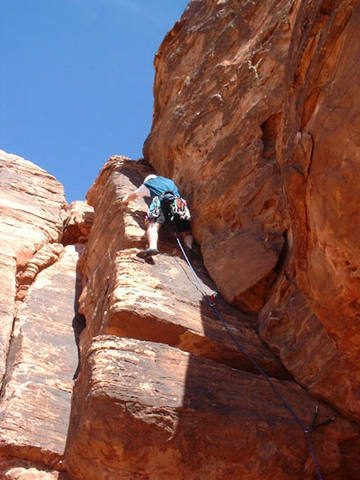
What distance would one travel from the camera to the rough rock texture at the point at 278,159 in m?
4.48

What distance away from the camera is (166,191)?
8984 mm

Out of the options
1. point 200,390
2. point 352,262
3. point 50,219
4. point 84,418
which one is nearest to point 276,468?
point 200,390

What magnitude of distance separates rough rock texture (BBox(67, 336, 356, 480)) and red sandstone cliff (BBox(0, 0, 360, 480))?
0.05ft

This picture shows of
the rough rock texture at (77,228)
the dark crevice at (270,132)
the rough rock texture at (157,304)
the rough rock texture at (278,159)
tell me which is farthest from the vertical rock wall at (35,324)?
the dark crevice at (270,132)

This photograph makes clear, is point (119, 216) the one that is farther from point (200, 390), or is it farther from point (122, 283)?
point (200, 390)

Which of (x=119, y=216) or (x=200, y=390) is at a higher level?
(x=119, y=216)

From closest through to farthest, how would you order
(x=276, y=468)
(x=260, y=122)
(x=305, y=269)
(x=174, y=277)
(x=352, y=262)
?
(x=352, y=262), (x=305, y=269), (x=276, y=468), (x=174, y=277), (x=260, y=122)

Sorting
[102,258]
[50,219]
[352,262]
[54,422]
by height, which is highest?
[50,219]

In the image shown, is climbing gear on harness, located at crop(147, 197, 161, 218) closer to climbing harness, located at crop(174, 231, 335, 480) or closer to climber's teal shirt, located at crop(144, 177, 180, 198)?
climber's teal shirt, located at crop(144, 177, 180, 198)

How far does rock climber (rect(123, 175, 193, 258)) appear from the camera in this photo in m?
8.52

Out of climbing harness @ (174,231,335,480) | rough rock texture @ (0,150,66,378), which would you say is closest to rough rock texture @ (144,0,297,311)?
climbing harness @ (174,231,335,480)

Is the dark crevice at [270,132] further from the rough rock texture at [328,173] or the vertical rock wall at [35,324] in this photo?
the vertical rock wall at [35,324]

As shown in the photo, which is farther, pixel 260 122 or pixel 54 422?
pixel 260 122

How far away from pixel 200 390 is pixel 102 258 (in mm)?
4137
